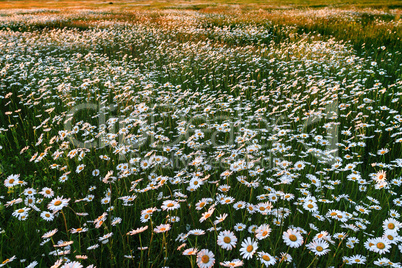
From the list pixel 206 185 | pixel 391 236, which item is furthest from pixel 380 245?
pixel 206 185

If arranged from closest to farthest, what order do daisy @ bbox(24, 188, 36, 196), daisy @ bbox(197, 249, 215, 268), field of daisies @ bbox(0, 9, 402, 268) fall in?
1. daisy @ bbox(197, 249, 215, 268)
2. field of daisies @ bbox(0, 9, 402, 268)
3. daisy @ bbox(24, 188, 36, 196)

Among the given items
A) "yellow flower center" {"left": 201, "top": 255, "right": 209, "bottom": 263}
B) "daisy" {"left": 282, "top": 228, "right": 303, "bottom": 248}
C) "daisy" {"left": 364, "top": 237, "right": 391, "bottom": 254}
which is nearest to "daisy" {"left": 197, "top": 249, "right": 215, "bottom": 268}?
"yellow flower center" {"left": 201, "top": 255, "right": 209, "bottom": 263}

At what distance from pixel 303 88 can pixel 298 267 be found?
4.15 metres

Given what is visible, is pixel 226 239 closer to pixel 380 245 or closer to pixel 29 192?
pixel 380 245

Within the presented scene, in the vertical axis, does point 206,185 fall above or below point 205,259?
below

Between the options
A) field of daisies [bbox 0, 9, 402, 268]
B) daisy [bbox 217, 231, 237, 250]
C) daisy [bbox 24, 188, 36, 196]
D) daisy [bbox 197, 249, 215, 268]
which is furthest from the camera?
daisy [bbox 24, 188, 36, 196]

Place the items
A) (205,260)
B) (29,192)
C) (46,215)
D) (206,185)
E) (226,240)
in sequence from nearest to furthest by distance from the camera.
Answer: (205,260)
(226,240)
(46,215)
(29,192)
(206,185)

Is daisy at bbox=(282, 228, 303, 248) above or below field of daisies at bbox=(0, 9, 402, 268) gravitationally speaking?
above

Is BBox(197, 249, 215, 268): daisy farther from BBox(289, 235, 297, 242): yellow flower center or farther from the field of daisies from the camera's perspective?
BBox(289, 235, 297, 242): yellow flower center

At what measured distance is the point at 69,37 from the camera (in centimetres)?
1044

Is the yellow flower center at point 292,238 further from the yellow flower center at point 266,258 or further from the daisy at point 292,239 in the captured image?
the yellow flower center at point 266,258

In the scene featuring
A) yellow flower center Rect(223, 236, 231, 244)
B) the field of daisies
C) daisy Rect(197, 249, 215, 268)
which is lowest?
the field of daisies

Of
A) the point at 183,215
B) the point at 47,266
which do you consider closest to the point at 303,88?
the point at 183,215

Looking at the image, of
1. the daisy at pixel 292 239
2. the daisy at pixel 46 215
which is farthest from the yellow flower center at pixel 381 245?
the daisy at pixel 46 215
